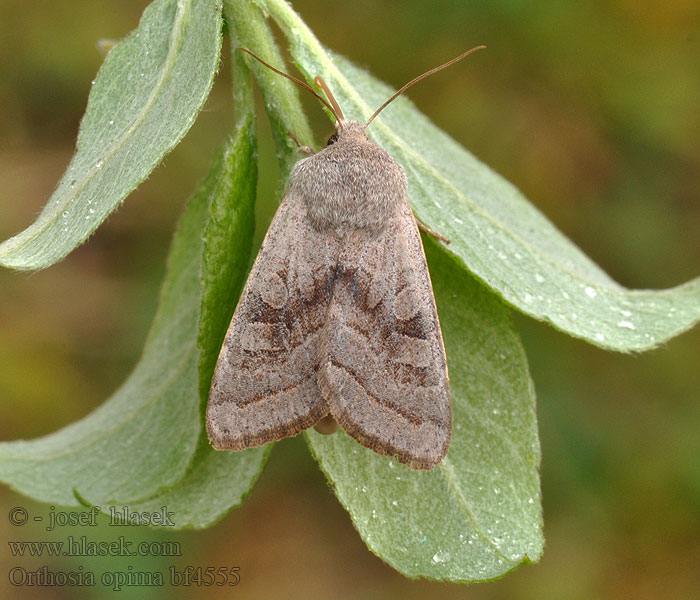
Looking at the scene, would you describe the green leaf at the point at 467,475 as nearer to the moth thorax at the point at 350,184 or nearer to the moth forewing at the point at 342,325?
the moth forewing at the point at 342,325

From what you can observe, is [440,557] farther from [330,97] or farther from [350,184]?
[330,97]

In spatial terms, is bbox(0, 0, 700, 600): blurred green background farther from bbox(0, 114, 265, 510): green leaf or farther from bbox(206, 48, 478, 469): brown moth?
bbox(206, 48, 478, 469): brown moth

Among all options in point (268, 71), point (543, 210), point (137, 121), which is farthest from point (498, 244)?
point (543, 210)

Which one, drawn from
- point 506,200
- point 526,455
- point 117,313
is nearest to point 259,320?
point 526,455

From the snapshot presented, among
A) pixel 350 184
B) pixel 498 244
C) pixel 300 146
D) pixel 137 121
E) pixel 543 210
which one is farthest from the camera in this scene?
pixel 543 210

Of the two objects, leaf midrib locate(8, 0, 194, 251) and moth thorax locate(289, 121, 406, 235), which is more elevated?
leaf midrib locate(8, 0, 194, 251)

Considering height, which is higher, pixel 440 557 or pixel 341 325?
pixel 341 325

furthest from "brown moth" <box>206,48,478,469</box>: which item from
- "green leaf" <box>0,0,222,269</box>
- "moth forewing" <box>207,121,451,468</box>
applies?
"green leaf" <box>0,0,222,269</box>
